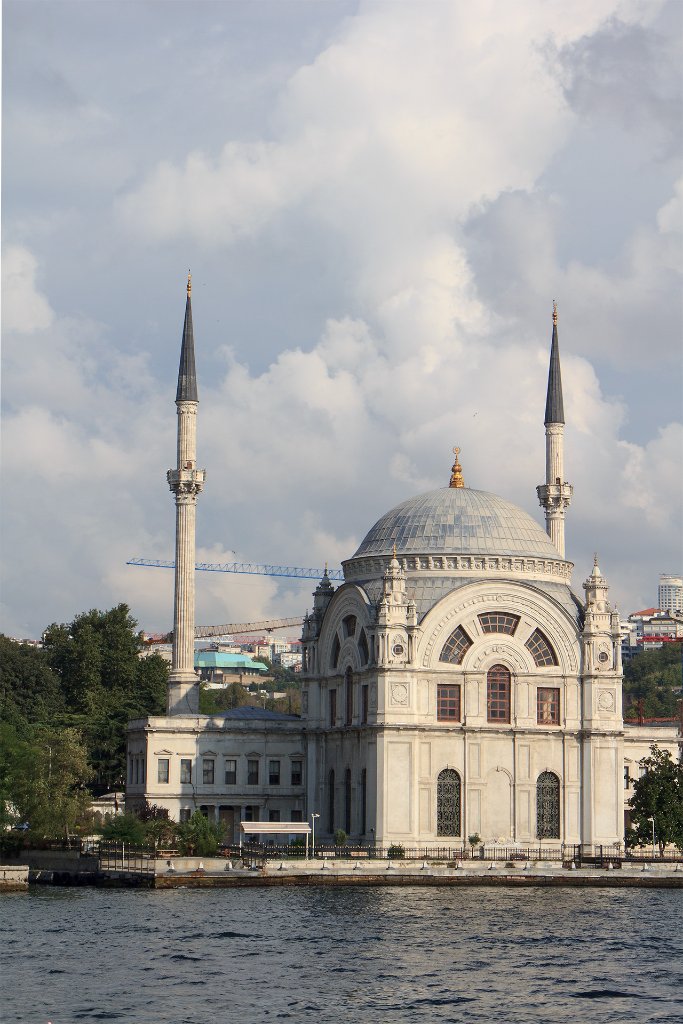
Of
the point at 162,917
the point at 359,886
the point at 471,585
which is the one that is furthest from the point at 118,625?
the point at 162,917

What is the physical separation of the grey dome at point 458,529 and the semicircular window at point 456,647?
436 cm

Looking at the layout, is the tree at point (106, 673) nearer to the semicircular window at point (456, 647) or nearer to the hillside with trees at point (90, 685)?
the hillside with trees at point (90, 685)

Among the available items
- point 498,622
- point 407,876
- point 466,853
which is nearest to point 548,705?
point 498,622

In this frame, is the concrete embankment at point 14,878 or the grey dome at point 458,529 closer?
the concrete embankment at point 14,878

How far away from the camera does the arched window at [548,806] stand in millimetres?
99375

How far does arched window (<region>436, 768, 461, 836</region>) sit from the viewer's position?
9788 centimetres

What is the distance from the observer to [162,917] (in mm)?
69875

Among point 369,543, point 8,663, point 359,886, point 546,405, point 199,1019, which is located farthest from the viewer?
point 8,663

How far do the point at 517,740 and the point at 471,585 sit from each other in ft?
26.4

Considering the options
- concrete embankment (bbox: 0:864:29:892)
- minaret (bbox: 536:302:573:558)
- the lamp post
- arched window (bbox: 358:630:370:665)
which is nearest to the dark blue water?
concrete embankment (bbox: 0:864:29:892)

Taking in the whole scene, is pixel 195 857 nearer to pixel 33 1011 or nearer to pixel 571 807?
pixel 571 807

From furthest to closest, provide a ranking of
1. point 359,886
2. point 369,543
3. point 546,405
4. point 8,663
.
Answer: point 8,663 → point 546,405 → point 369,543 → point 359,886

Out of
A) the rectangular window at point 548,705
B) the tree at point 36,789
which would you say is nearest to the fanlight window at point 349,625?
the rectangular window at point 548,705

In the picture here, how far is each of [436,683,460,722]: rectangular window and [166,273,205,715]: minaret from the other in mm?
14708
